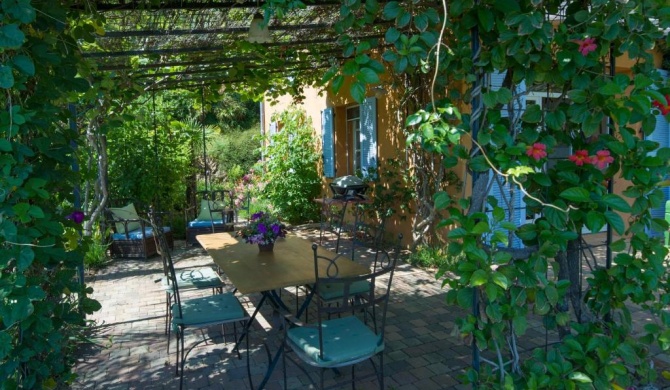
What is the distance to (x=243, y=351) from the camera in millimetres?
3500

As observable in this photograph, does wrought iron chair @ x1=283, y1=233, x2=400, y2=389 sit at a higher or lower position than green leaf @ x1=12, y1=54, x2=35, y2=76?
lower

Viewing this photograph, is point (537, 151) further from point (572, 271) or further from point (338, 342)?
point (338, 342)

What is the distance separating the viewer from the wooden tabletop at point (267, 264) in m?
2.88

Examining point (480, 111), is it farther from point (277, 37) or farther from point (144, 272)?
point (144, 272)

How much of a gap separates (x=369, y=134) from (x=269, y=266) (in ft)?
14.8

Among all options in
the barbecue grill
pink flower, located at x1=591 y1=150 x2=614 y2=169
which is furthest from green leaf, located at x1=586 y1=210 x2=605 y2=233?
the barbecue grill

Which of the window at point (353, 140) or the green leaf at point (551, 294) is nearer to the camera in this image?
the green leaf at point (551, 294)

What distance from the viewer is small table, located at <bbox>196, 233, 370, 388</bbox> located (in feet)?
9.36

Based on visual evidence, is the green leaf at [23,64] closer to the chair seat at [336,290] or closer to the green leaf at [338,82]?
the green leaf at [338,82]

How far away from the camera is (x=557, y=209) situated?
1.88 meters

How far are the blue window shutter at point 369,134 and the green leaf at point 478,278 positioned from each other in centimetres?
548

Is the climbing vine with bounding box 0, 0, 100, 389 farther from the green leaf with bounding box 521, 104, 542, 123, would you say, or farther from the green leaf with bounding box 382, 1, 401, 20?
the green leaf with bounding box 521, 104, 542, 123

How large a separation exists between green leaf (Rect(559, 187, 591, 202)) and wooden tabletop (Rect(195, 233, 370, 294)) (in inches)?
60.9

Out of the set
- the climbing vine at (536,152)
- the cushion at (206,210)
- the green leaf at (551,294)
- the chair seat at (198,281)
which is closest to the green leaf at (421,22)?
the climbing vine at (536,152)
